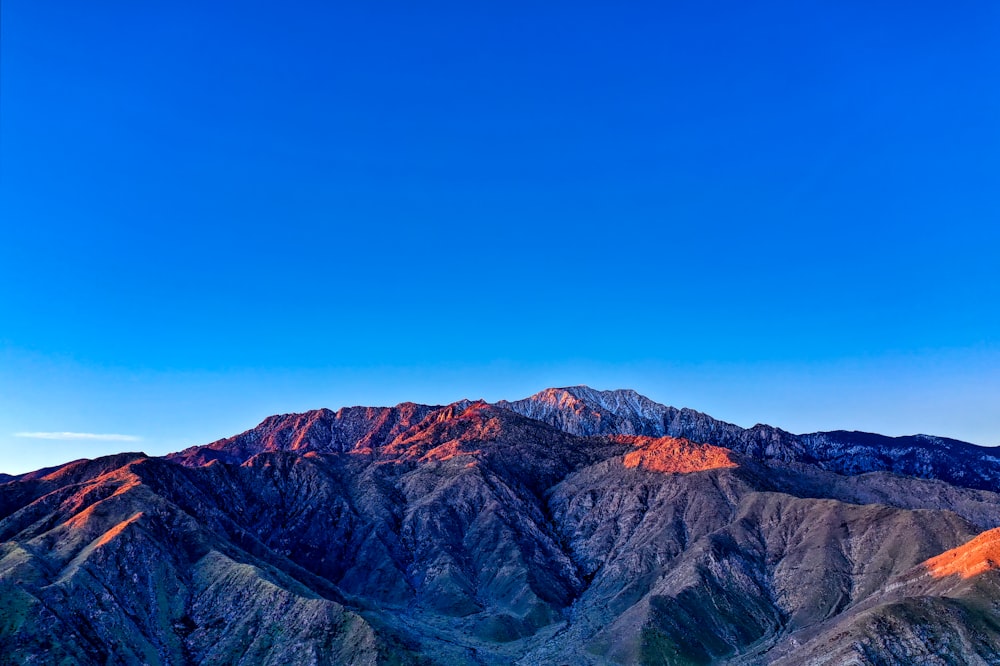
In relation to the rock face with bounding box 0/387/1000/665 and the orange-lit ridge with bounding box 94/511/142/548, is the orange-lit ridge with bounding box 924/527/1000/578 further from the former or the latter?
the orange-lit ridge with bounding box 94/511/142/548

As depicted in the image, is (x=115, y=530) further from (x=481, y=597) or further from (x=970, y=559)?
(x=970, y=559)

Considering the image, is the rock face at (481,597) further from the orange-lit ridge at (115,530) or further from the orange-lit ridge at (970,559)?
the orange-lit ridge at (115,530)

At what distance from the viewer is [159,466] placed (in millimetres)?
193000

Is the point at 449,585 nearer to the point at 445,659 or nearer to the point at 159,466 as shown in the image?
the point at 445,659

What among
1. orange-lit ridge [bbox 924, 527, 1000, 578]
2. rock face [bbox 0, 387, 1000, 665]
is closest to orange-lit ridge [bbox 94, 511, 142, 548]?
rock face [bbox 0, 387, 1000, 665]

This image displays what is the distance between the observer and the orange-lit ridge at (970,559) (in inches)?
5089

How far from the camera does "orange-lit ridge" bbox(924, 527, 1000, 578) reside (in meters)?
129

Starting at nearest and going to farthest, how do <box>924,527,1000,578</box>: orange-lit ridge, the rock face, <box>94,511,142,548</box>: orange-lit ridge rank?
the rock face, <box>924,527,1000,578</box>: orange-lit ridge, <box>94,511,142,548</box>: orange-lit ridge

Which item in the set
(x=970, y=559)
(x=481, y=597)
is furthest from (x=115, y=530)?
(x=970, y=559)

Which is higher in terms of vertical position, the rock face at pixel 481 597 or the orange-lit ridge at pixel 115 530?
the orange-lit ridge at pixel 115 530

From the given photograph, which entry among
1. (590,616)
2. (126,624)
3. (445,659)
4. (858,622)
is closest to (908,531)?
(858,622)

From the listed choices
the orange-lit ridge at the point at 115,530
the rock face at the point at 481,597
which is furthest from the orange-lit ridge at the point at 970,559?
the orange-lit ridge at the point at 115,530

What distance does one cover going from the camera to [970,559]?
440ft

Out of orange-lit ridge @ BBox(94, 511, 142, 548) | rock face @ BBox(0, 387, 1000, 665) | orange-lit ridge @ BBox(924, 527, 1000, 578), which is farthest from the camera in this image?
orange-lit ridge @ BBox(94, 511, 142, 548)
